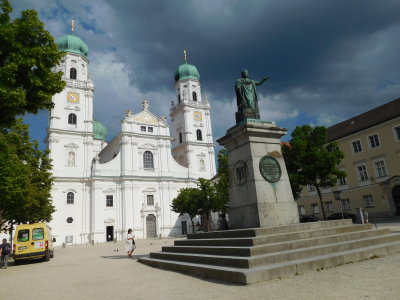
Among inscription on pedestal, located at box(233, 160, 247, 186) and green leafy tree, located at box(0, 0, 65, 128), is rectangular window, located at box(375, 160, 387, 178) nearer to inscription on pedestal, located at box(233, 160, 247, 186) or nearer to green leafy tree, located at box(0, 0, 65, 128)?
inscription on pedestal, located at box(233, 160, 247, 186)

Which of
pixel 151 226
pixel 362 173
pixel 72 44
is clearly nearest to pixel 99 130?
pixel 72 44

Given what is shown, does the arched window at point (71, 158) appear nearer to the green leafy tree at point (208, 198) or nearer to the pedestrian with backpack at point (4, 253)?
the green leafy tree at point (208, 198)

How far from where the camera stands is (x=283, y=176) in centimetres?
1009

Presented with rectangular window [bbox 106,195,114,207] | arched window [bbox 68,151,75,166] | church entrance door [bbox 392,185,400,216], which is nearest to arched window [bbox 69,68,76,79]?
arched window [bbox 68,151,75,166]

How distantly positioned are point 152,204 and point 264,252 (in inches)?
1513

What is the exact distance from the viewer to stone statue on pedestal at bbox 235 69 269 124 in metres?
11.2

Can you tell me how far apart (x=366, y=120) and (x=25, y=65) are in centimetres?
3183

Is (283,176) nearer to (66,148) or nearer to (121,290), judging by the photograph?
(121,290)

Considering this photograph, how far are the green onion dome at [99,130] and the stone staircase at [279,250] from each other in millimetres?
55136

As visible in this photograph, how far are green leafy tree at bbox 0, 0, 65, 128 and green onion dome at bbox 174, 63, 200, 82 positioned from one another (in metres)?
Result: 46.2

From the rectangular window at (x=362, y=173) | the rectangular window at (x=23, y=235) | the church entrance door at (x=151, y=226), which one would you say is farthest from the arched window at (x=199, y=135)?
the rectangular window at (x=23, y=235)

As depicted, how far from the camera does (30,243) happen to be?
1659 cm

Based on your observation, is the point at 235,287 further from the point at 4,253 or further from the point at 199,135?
the point at 199,135

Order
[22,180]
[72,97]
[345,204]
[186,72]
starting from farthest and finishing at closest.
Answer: [186,72] → [72,97] → [345,204] → [22,180]
